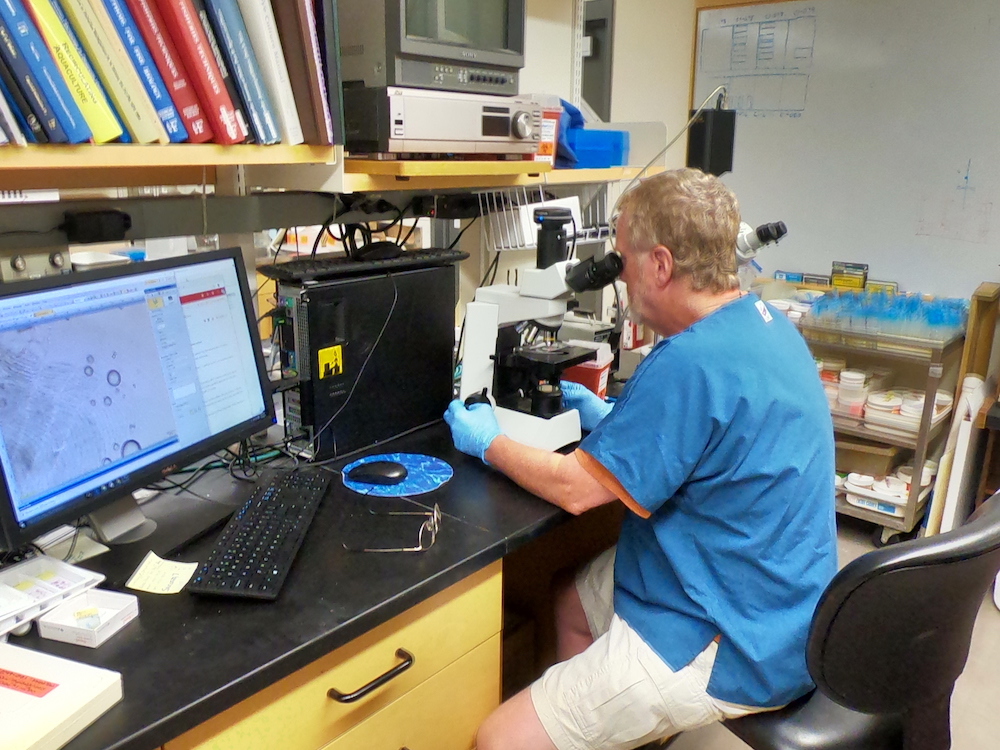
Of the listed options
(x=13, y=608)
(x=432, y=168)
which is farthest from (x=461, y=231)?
(x=13, y=608)

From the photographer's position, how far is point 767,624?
1258mm

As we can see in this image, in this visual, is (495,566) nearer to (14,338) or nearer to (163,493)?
(163,493)

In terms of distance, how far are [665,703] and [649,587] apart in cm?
19

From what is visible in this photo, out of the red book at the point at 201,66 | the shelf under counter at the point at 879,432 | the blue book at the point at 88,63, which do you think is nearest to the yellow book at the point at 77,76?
the blue book at the point at 88,63

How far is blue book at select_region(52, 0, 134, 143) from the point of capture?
1.01m

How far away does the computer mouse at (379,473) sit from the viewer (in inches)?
55.6

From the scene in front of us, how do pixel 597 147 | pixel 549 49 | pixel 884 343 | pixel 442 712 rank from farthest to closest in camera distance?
1. pixel 884 343
2. pixel 549 49
3. pixel 597 147
4. pixel 442 712

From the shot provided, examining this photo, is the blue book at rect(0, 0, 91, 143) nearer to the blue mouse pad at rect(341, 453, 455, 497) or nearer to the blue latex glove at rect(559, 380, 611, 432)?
the blue mouse pad at rect(341, 453, 455, 497)

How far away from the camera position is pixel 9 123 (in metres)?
0.97

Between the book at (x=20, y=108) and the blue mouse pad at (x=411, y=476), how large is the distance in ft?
2.45

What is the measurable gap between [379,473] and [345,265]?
42 cm

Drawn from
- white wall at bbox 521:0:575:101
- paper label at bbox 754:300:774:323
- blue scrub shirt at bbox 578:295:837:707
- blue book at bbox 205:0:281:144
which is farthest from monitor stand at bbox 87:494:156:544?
white wall at bbox 521:0:575:101

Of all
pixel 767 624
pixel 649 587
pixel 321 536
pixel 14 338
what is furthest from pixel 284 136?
pixel 767 624

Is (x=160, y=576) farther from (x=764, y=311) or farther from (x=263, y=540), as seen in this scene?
(x=764, y=311)
